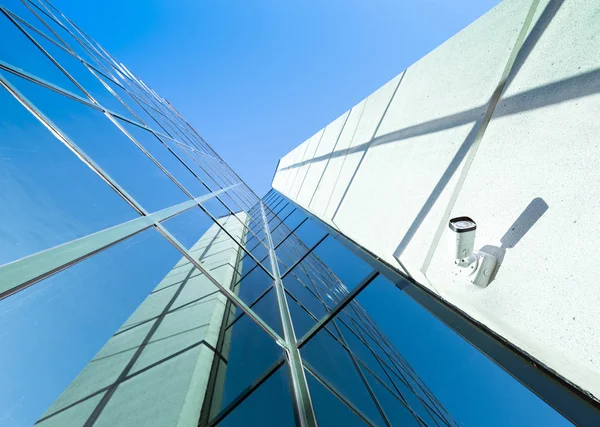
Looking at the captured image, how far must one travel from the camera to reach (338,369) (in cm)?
320

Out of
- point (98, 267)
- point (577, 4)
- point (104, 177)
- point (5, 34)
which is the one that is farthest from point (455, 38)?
point (5, 34)

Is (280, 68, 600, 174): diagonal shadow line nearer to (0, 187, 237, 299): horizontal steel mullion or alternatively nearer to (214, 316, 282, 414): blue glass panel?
(214, 316, 282, 414): blue glass panel

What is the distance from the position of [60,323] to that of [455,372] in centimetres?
310

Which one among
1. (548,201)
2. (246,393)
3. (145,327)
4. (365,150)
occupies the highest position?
(365,150)

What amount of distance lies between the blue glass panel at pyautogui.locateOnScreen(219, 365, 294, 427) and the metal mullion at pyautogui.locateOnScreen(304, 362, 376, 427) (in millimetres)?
267

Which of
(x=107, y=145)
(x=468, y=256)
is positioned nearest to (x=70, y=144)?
(x=107, y=145)

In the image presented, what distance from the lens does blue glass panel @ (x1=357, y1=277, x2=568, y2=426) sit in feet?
6.99

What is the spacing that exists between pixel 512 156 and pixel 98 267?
3397 mm

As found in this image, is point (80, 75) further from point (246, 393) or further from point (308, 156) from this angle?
point (308, 156)

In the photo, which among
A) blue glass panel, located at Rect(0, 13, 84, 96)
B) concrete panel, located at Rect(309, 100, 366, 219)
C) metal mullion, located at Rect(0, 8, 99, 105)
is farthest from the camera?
concrete panel, located at Rect(309, 100, 366, 219)

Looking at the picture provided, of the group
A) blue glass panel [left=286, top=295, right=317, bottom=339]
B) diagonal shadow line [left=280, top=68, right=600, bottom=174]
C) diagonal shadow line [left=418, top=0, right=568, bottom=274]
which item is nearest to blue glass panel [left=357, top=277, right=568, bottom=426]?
diagonal shadow line [left=418, top=0, right=568, bottom=274]

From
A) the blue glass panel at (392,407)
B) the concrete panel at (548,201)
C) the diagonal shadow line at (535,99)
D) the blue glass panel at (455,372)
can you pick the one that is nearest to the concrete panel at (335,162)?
the diagonal shadow line at (535,99)

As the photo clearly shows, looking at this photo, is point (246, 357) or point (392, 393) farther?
point (246, 357)

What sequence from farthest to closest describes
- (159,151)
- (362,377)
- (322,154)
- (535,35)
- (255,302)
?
(322,154) < (159,151) < (255,302) < (362,377) < (535,35)
